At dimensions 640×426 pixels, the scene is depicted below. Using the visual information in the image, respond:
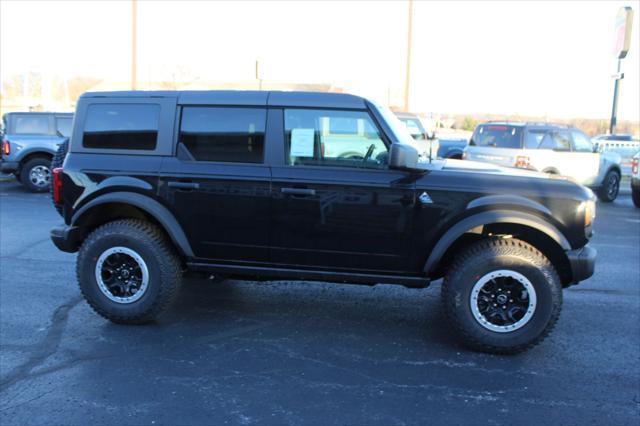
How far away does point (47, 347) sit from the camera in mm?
4258

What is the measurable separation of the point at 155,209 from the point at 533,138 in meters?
10.1

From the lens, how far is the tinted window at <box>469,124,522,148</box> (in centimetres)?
1245


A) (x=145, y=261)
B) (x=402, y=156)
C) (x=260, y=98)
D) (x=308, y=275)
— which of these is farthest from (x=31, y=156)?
(x=402, y=156)

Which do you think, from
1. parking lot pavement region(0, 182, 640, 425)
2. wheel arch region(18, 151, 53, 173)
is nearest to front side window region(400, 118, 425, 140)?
wheel arch region(18, 151, 53, 173)

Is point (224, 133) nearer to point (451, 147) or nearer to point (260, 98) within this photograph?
point (260, 98)

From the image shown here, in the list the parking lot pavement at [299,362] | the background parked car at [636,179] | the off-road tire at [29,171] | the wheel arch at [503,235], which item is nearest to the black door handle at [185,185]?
the parking lot pavement at [299,362]

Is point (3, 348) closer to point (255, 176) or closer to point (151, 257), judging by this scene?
point (151, 257)

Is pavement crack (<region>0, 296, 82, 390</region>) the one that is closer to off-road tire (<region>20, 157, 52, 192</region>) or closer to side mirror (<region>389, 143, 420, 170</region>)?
side mirror (<region>389, 143, 420, 170</region>)

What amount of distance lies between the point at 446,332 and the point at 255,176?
6.84 ft

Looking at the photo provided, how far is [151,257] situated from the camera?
455cm

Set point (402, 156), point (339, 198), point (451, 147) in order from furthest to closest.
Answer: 1. point (451, 147)
2. point (339, 198)
3. point (402, 156)

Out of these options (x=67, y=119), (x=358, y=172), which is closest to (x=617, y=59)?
(x=67, y=119)

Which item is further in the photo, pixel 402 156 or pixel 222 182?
pixel 222 182

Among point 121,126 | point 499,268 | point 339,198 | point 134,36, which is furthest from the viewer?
point 134,36
